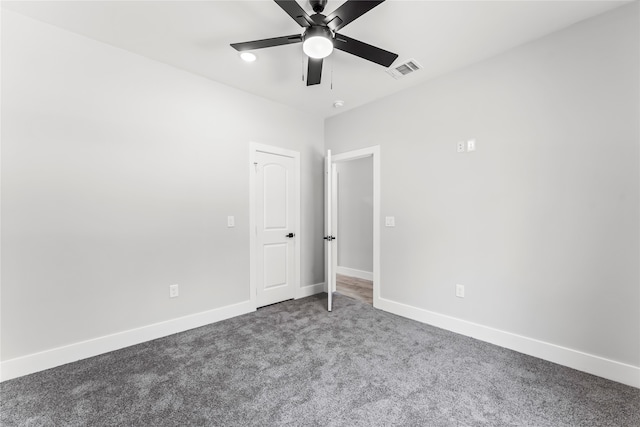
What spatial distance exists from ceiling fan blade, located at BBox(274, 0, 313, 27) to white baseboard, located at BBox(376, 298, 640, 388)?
3026mm

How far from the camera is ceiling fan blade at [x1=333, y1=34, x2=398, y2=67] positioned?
1.94 metres

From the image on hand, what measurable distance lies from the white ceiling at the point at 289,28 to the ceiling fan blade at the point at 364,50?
0.87 feet

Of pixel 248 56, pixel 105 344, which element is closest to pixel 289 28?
pixel 248 56

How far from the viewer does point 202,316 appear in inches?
118

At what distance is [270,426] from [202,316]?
1.76 meters

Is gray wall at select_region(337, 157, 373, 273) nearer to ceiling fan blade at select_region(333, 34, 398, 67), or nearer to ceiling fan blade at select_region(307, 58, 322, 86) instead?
ceiling fan blade at select_region(307, 58, 322, 86)

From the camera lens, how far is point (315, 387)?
1916mm

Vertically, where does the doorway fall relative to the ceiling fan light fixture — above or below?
below

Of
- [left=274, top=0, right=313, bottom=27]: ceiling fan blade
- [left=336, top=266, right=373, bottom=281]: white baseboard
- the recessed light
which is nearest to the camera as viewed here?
[left=274, top=0, right=313, bottom=27]: ceiling fan blade

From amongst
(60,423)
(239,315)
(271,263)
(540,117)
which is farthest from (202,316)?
(540,117)

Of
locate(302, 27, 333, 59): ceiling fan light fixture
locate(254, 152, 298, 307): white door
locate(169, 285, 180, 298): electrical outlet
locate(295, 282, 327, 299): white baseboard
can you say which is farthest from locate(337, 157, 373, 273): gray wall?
locate(169, 285, 180, 298): electrical outlet

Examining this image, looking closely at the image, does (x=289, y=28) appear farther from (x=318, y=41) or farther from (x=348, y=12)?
(x=348, y=12)

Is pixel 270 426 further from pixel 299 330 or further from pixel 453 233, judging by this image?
pixel 453 233

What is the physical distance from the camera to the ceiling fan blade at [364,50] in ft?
6.35
